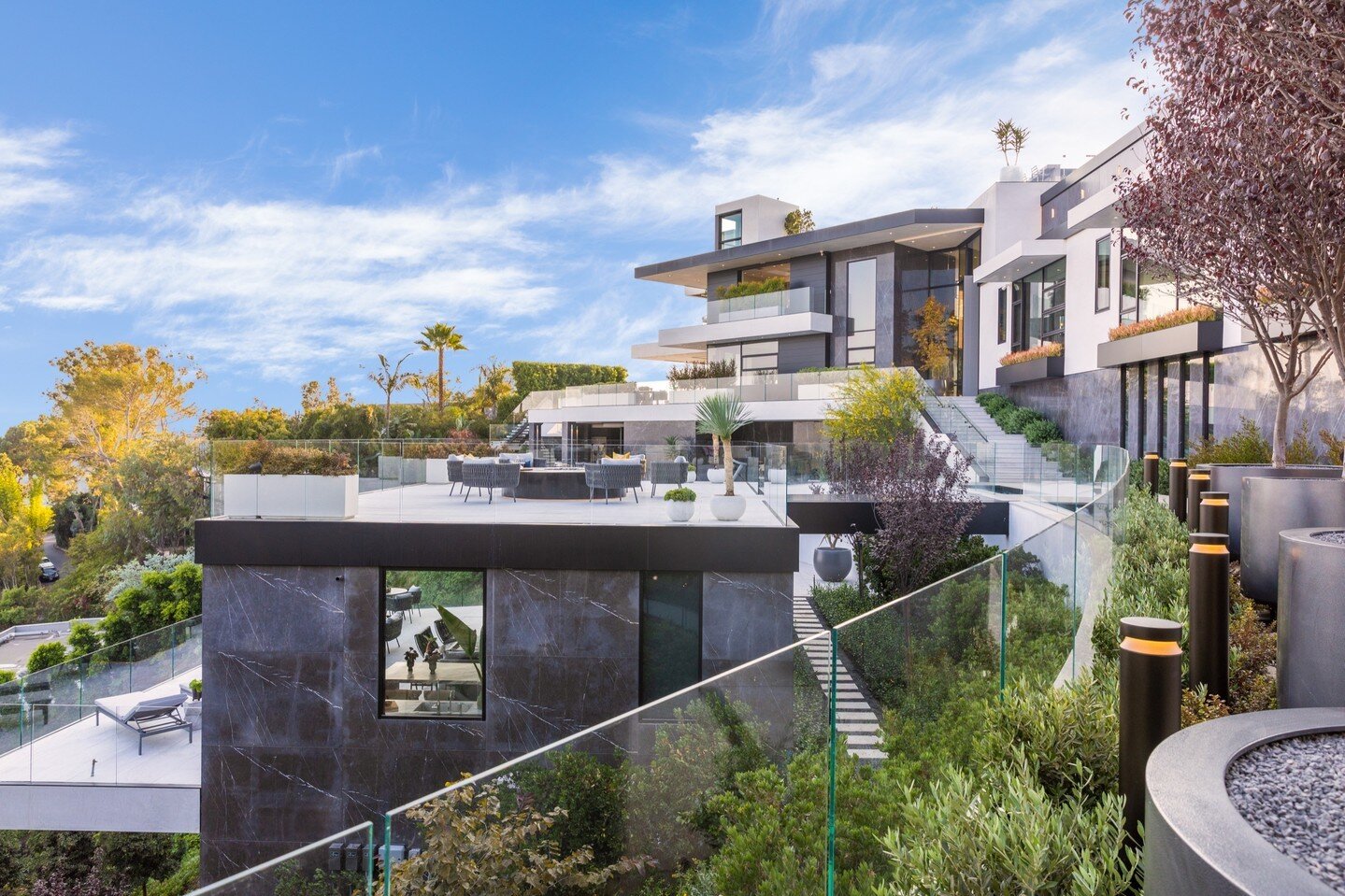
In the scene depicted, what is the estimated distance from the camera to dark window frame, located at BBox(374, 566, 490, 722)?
10.8 metres

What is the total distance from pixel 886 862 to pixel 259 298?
264 ft

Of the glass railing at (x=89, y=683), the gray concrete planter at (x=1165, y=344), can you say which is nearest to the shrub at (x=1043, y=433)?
the gray concrete planter at (x=1165, y=344)

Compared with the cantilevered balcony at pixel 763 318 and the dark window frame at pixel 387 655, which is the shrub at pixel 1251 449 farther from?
the cantilevered balcony at pixel 763 318

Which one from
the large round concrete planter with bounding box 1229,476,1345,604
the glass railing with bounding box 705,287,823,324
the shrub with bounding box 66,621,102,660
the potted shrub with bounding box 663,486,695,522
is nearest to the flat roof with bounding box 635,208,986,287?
the glass railing with bounding box 705,287,823,324

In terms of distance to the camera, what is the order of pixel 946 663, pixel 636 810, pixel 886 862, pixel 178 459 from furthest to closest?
1. pixel 178 459
2. pixel 946 663
3. pixel 886 862
4. pixel 636 810

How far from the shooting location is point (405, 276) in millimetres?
75188

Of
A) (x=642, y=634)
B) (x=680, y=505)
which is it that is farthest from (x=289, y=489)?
(x=680, y=505)

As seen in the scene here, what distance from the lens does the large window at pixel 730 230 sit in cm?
4447

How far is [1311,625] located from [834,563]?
1324 cm

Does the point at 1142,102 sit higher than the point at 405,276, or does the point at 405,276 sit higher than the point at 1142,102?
the point at 405,276

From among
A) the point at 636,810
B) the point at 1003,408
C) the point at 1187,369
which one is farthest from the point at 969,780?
the point at 1003,408

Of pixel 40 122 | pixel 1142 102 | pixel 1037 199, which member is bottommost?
pixel 1142 102

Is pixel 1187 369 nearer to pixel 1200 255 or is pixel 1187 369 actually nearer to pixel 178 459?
pixel 1200 255

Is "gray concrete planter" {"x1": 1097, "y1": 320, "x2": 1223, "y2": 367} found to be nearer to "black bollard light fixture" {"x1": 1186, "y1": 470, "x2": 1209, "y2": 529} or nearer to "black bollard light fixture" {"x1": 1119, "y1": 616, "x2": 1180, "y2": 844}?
"black bollard light fixture" {"x1": 1186, "y1": 470, "x2": 1209, "y2": 529}
